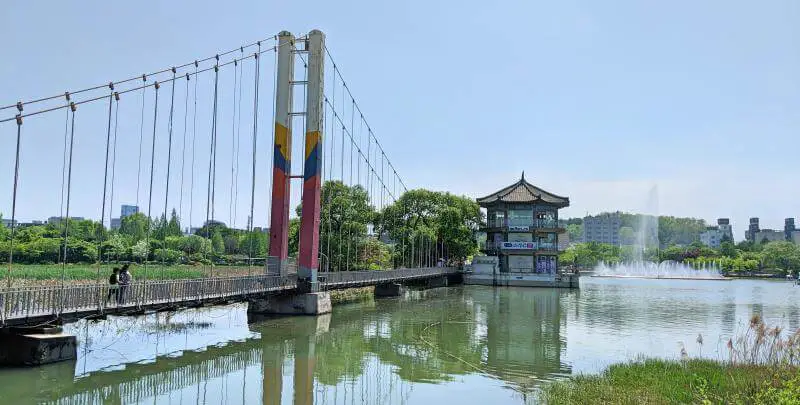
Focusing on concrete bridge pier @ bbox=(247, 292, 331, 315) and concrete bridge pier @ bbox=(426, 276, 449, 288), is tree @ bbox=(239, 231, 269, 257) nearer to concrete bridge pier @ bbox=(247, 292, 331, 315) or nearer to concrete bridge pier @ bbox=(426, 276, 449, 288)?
concrete bridge pier @ bbox=(426, 276, 449, 288)

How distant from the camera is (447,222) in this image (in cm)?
6278

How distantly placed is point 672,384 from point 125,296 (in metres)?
14.7

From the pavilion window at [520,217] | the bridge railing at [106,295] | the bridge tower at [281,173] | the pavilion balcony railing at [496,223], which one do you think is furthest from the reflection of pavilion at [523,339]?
the pavilion balcony railing at [496,223]

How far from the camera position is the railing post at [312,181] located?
30.0 meters

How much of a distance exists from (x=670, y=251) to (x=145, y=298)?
125308 mm

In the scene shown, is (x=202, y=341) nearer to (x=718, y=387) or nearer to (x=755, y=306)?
(x=718, y=387)

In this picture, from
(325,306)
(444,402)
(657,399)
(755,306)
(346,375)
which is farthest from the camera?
(755,306)

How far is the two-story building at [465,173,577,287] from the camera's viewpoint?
6328 cm

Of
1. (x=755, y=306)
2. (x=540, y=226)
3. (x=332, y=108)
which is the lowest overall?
(x=755, y=306)

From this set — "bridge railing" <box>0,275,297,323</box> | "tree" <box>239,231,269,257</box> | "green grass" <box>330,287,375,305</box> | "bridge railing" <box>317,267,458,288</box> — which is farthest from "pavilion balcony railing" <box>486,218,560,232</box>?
"bridge railing" <box>0,275,297,323</box>

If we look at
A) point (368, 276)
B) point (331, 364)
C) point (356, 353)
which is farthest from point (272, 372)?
point (368, 276)

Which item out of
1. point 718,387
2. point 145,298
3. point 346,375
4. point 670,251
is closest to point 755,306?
point 718,387

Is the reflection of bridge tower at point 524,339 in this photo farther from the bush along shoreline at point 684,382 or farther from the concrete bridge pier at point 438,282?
the concrete bridge pier at point 438,282

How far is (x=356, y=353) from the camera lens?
19984 mm
